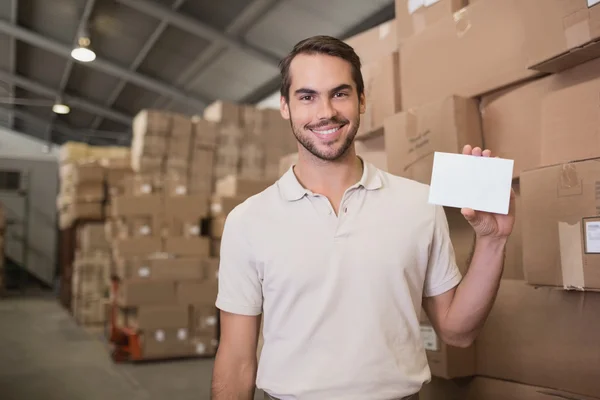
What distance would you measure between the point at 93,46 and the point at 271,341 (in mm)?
7581

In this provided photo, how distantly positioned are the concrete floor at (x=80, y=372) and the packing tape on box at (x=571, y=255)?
280 centimetres

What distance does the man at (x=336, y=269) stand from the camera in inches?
49.4

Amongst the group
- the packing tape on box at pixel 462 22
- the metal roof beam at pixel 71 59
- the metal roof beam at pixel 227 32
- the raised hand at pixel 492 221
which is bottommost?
the raised hand at pixel 492 221

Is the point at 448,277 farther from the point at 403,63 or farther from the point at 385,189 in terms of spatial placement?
the point at 403,63

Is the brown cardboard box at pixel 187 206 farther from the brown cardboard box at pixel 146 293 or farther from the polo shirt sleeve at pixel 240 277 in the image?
the polo shirt sleeve at pixel 240 277

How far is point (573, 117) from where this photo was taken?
1.50m

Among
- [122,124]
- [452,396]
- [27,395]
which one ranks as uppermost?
[122,124]

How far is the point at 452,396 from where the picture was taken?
1.95 meters

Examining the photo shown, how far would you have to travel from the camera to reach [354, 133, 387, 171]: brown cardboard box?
227cm

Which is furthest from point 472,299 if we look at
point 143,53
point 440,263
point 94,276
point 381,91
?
point 143,53

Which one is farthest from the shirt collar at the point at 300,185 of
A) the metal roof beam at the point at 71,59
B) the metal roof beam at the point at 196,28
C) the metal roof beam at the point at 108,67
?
the metal roof beam at the point at 108,67

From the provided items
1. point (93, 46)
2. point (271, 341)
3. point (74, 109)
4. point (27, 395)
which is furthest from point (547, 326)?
point (74, 109)

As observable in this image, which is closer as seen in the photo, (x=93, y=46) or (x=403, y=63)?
(x=403, y=63)

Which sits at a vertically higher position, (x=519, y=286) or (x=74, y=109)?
(x=74, y=109)
